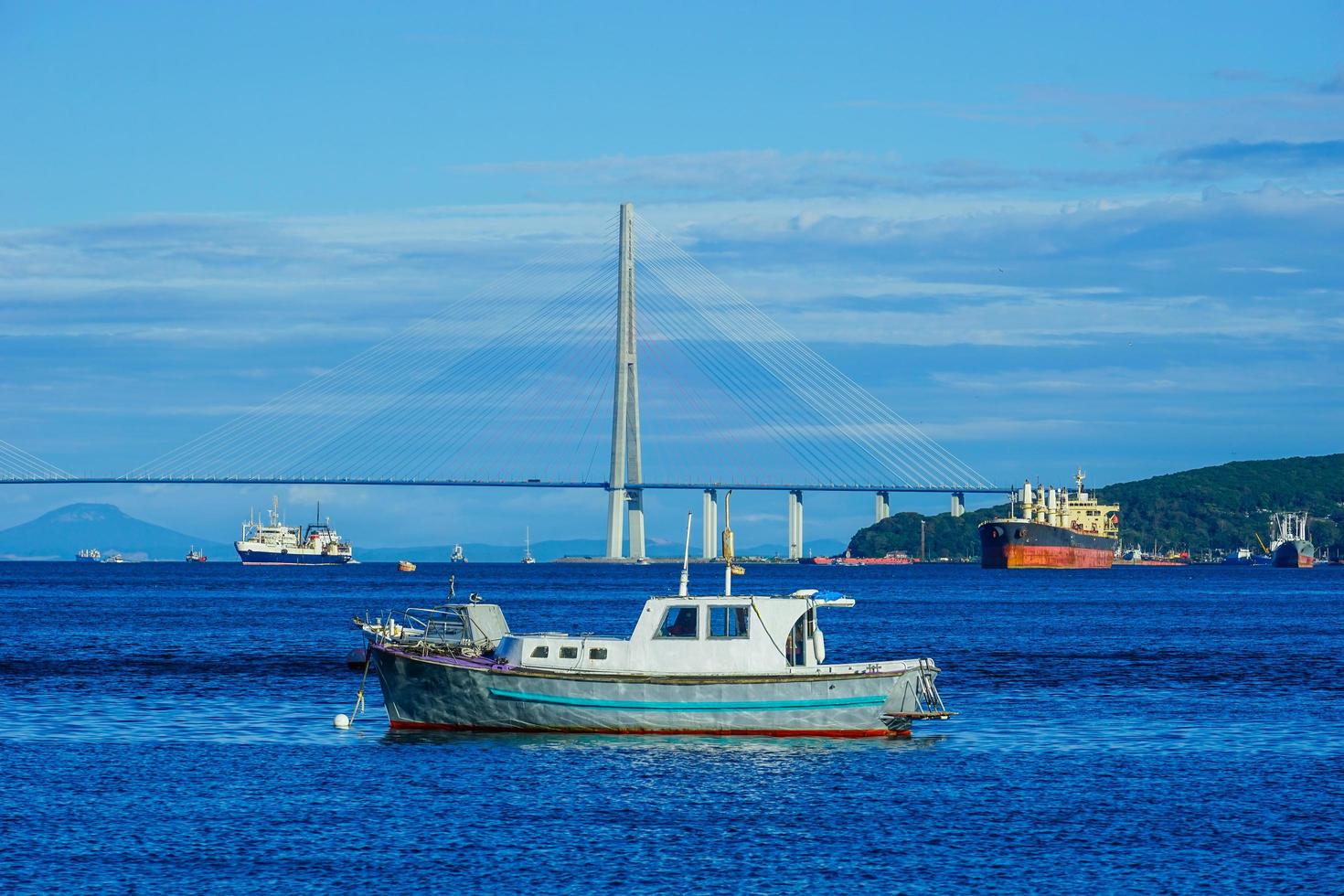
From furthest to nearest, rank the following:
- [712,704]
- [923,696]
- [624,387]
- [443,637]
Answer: [624,387], [443,637], [923,696], [712,704]

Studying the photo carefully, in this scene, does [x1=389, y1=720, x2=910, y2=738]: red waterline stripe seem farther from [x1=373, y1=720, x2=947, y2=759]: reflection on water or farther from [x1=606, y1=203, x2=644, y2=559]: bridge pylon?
[x1=606, y1=203, x2=644, y2=559]: bridge pylon

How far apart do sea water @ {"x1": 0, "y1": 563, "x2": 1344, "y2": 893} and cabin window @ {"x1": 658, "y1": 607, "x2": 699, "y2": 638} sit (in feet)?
7.11

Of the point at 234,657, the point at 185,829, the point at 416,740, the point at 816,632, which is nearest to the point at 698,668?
the point at 816,632

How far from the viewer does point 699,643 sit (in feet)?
123

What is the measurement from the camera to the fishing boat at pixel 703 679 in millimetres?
37438

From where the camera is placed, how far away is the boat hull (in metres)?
37.4

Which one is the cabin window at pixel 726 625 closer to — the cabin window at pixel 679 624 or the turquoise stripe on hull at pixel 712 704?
the cabin window at pixel 679 624

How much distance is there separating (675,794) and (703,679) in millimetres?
5667

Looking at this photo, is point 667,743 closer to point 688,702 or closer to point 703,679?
point 688,702

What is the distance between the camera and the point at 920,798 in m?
32.0

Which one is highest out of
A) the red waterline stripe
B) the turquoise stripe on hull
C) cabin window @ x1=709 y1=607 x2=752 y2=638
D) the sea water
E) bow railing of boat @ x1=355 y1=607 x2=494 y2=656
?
cabin window @ x1=709 y1=607 x2=752 y2=638

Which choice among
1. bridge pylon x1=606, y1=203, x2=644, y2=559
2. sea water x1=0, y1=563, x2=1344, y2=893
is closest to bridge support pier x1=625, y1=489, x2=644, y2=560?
bridge pylon x1=606, y1=203, x2=644, y2=559

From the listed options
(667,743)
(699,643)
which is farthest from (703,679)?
(667,743)

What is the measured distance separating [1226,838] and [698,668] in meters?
12.3
